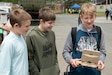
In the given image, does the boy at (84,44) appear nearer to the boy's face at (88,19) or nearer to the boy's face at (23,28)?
the boy's face at (88,19)

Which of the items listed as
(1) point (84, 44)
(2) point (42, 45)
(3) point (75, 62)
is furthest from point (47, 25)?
(3) point (75, 62)

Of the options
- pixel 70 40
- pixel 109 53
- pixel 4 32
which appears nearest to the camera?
pixel 70 40

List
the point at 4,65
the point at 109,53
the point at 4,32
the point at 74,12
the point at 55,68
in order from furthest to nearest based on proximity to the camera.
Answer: the point at 74,12, the point at 109,53, the point at 4,32, the point at 55,68, the point at 4,65

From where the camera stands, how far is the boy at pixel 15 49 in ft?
10.5

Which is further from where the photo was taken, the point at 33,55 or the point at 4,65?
the point at 33,55

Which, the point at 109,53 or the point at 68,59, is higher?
the point at 68,59

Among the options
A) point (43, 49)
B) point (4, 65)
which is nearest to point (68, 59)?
point (43, 49)

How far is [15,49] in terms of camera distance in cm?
329

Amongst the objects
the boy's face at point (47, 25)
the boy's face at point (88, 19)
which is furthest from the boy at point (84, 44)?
the boy's face at point (47, 25)

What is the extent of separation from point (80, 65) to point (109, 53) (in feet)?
25.9

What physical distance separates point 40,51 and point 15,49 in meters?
0.57

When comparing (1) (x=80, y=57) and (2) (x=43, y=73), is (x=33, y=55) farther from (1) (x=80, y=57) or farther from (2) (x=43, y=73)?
(1) (x=80, y=57)

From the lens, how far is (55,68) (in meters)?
4.01

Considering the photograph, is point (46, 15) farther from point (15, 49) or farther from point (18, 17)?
point (15, 49)
